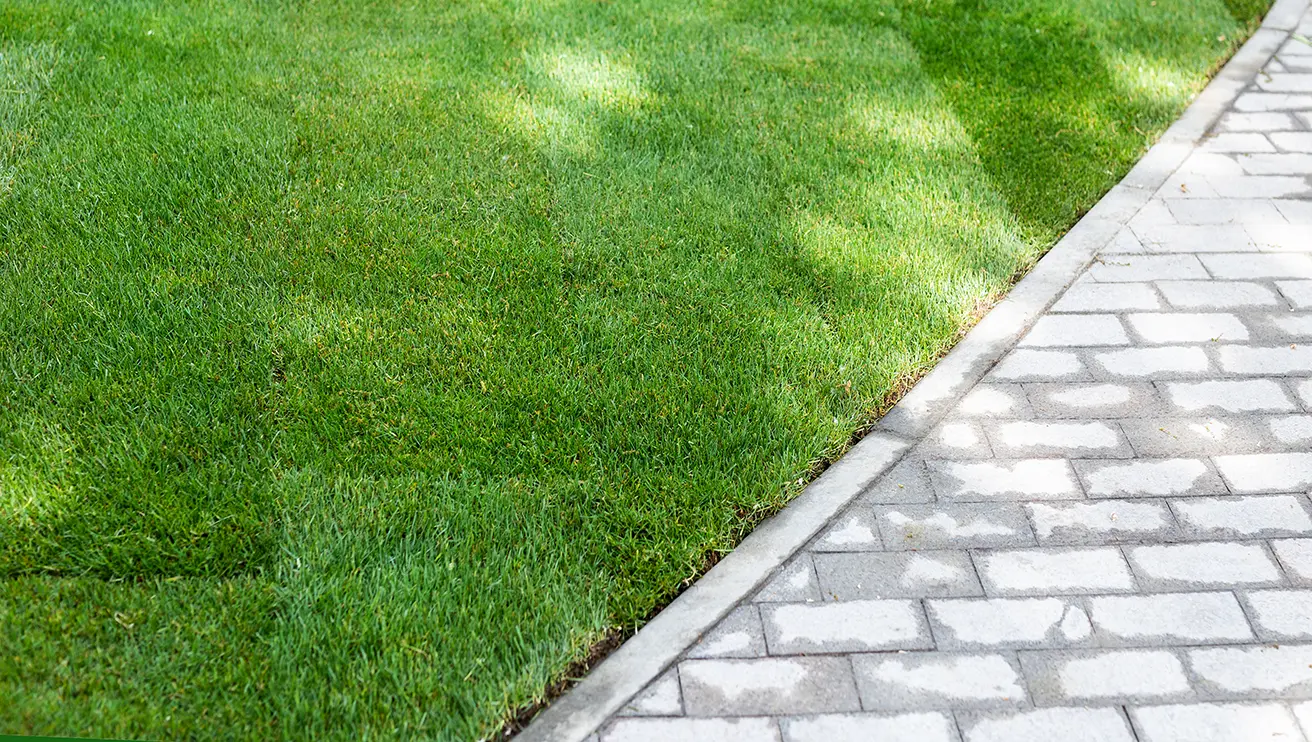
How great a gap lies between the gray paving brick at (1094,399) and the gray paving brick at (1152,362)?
71mm

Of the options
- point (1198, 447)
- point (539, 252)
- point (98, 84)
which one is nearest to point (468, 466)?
point (539, 252)

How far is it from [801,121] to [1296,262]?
7.42ft

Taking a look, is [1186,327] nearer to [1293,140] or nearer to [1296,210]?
[1296,210]

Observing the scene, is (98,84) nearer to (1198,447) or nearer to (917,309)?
(917,309)

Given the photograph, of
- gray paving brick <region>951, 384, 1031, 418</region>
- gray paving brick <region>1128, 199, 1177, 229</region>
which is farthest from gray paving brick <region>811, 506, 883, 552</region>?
gray paving brick <region>1128, 199, 1177, 229</region>

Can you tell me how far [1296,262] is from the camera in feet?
15.2

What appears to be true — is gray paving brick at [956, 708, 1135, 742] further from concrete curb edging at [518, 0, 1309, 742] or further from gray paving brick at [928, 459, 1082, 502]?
gray paving brick at [928, 459, 1082, 502]

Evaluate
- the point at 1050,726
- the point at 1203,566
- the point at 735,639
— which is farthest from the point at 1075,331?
the point at 735,639

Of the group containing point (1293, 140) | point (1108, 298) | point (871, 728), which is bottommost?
point (1293, 140)

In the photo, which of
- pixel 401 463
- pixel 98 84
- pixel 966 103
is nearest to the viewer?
pixel 401 463

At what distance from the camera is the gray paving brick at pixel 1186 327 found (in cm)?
412

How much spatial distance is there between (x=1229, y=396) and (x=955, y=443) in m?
1.06

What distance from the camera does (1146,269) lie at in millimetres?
4535

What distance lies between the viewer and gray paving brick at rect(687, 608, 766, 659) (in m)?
2.83
